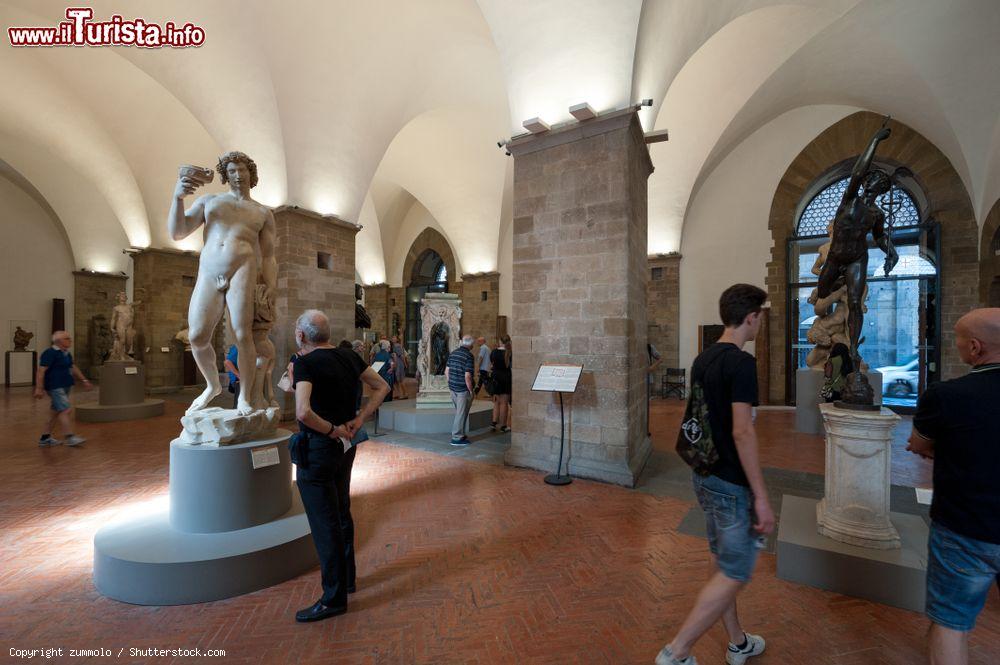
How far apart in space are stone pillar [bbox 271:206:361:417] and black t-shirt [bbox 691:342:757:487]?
7.86m

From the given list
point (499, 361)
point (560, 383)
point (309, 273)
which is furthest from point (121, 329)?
point (560, 383)

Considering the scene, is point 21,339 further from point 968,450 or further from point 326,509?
point 968,450

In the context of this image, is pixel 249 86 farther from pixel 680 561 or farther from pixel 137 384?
pixel 680 561

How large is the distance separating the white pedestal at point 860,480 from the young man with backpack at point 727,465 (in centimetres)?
157

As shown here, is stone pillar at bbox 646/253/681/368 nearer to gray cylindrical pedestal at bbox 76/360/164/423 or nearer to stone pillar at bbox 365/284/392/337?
stone pillar at bbox 365/284/392/337

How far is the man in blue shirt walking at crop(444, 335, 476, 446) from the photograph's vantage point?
21.2 ft

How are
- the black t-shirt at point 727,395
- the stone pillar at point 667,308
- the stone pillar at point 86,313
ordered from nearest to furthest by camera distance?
the black t-shirt at point 727,395, the stone pillar at point 667,308, the stone pillar at point 86,313

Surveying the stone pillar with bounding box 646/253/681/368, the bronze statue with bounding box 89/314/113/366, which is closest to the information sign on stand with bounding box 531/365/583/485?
the stone pillar with bounding box 646/253/681/368

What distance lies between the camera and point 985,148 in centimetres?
881

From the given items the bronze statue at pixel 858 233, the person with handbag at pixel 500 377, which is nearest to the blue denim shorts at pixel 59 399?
the person with handbag at pixel 500 377

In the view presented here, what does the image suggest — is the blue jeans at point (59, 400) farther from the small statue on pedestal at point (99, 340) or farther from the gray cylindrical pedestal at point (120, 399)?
the small statue on pedestal at point (99, 340)

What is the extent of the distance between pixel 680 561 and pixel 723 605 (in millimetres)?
1423

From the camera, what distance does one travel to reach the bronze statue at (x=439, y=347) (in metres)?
8.86

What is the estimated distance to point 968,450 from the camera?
5.41 feet
